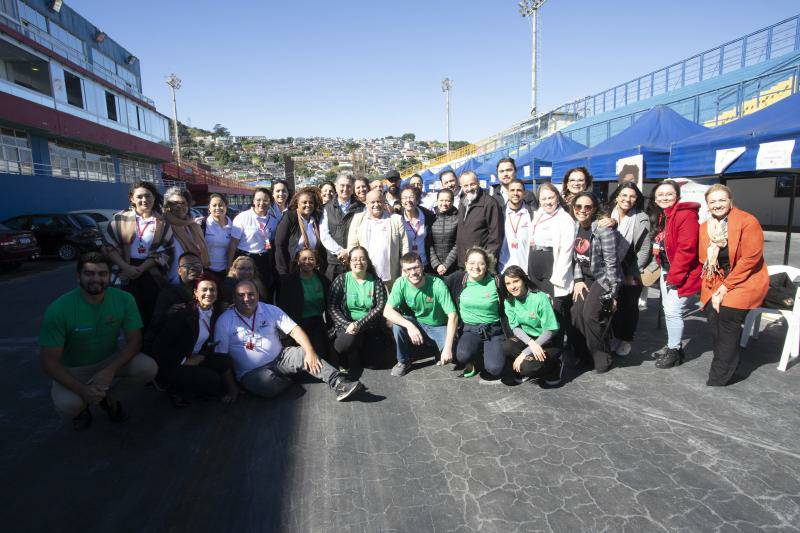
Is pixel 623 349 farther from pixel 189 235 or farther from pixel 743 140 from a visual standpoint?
pixel 189 235

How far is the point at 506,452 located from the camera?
9.45 feet

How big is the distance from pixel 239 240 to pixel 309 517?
336cm

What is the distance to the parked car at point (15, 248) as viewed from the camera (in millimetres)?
10688

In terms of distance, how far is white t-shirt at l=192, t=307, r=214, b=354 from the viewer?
12.3ft

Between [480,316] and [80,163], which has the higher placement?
[80,163]

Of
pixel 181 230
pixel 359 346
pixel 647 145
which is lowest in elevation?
pixel 359 346

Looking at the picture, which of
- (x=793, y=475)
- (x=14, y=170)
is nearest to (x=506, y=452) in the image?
(x=793, y=475)

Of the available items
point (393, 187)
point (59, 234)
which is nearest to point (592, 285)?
point (393, 187)

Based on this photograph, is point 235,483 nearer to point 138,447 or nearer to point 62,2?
point 138,447

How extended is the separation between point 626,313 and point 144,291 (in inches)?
185

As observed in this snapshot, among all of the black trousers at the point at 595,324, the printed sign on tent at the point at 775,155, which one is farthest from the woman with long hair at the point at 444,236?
the printed sign on tent at the point at 775,155

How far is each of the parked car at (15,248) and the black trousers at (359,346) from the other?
10973 millimetres

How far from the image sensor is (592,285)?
13.6 feet

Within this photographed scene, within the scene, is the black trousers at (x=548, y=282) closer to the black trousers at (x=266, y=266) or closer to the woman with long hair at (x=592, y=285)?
the woman with long hair at (x=592, y=285)
